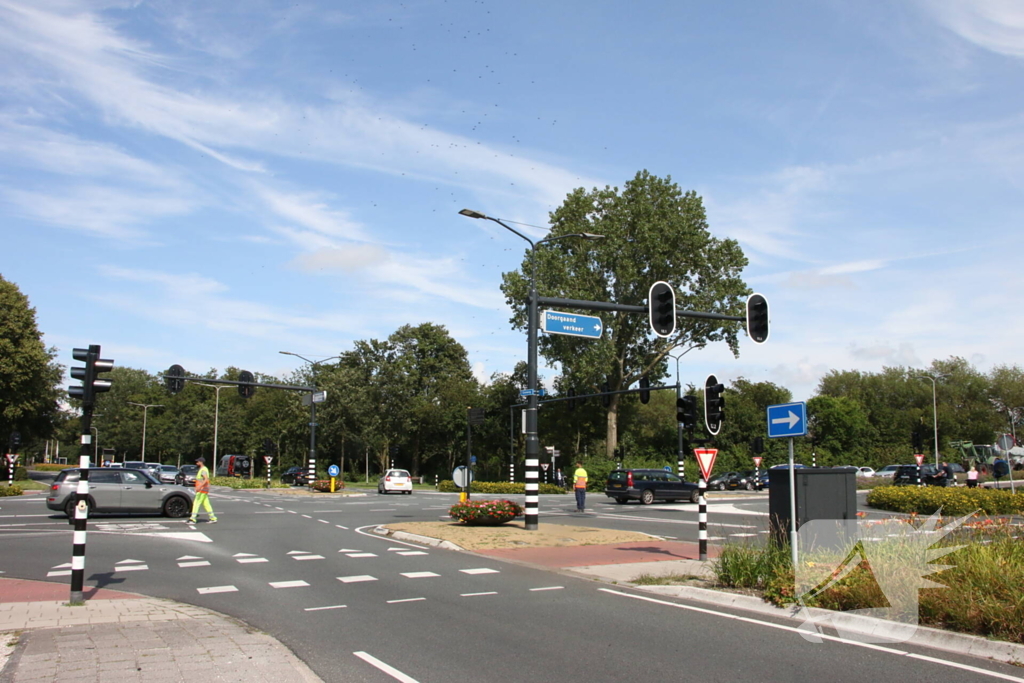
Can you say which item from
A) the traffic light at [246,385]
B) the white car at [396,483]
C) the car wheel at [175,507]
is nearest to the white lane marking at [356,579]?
the car wheel at [175,507]

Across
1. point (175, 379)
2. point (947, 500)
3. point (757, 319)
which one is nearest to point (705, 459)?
point (757, 319)

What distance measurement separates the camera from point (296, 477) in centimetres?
5625

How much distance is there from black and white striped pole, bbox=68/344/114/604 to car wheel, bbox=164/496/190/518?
14078mm

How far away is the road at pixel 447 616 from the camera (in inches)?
262

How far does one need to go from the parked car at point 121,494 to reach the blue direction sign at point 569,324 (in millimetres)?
12409

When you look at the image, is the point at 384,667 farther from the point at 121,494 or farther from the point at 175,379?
the point at 175,379

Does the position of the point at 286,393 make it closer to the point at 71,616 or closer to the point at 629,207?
the point at 629,207

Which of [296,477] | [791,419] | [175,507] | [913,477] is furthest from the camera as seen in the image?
[296,477]

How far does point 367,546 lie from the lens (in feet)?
52.8

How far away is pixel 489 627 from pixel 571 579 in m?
3.84

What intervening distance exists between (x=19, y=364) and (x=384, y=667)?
184 ft

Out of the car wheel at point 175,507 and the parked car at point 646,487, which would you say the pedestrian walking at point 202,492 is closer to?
the car wheel at point 175,507

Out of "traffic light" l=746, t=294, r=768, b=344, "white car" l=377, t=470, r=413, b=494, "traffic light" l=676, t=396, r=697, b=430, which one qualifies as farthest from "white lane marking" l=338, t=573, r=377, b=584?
"white car" l=377, t=470, r=413, b=494

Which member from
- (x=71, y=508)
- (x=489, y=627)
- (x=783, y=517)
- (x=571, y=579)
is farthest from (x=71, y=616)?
(x=71, y=508)
